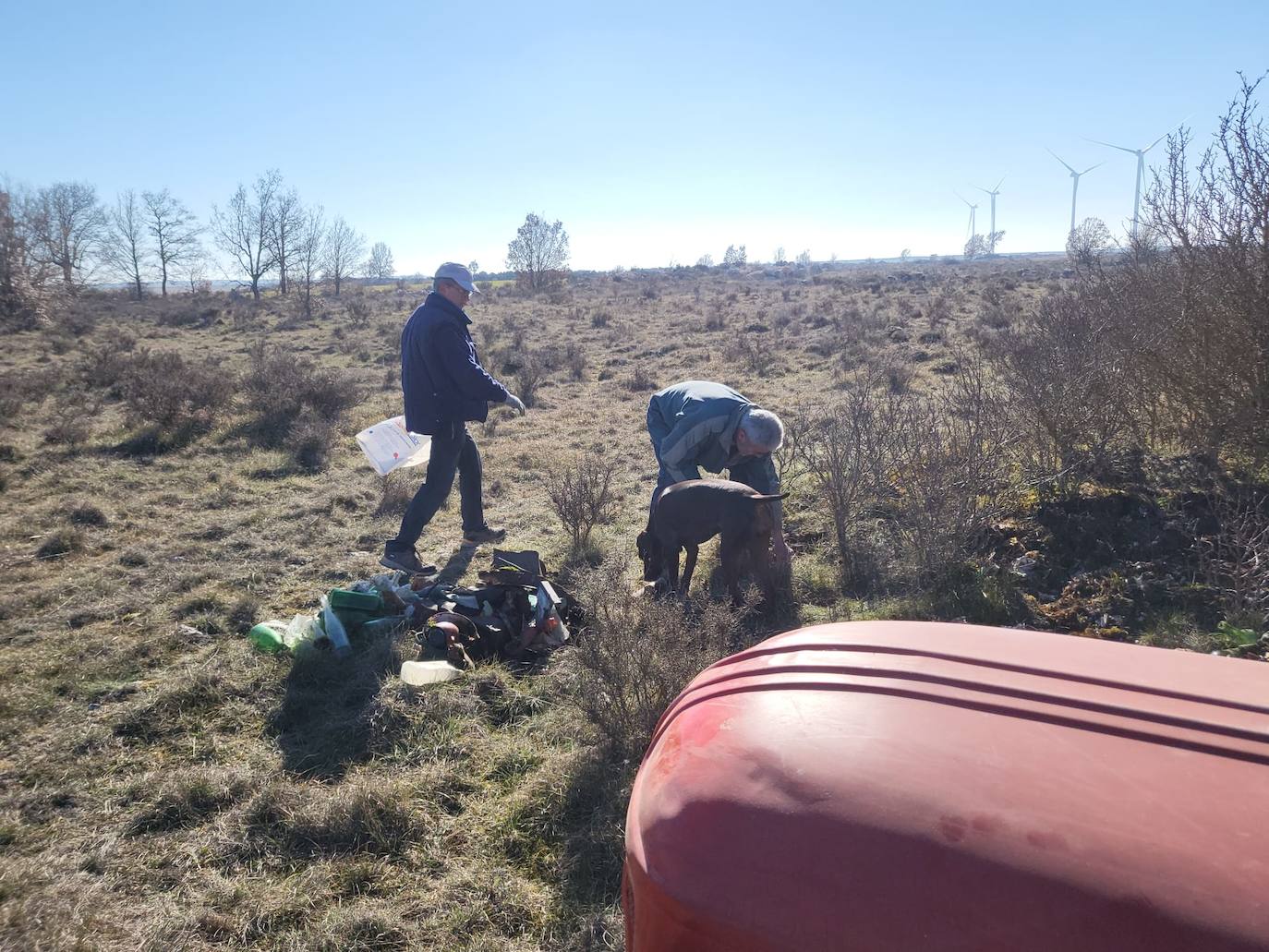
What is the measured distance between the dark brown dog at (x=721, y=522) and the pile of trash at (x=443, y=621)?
0.74 meters

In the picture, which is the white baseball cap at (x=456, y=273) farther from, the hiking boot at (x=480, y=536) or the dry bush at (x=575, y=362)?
the dry bush at (x=575, y=362)

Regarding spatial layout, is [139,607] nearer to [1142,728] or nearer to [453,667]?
[453,667]

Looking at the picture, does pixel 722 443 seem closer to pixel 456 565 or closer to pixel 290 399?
pixel 456 565

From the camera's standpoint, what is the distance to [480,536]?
5.94 metres

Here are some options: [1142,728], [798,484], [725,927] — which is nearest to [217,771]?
[725,927]

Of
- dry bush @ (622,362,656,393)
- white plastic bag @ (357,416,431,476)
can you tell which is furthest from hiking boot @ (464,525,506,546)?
dry bush @ (622,362,656,393)

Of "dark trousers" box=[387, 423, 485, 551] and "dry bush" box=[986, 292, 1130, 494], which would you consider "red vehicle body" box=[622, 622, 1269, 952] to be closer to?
"dry bush" box=[986, 292, 1130, 494]

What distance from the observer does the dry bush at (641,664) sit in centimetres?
312

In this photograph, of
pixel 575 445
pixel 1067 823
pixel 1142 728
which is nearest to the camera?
pixel 1067 823

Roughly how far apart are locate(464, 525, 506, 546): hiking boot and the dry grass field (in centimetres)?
13

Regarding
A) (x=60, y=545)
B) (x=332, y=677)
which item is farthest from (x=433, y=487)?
(x=60, y=545)

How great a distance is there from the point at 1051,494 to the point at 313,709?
177 inches

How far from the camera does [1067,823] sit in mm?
1086

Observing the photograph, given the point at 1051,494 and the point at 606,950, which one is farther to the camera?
the point at 1051,494
